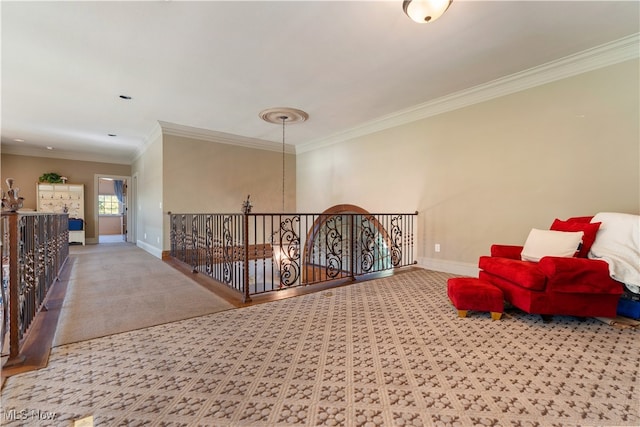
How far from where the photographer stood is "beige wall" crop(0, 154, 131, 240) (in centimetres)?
734

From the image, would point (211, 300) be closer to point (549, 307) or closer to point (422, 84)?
point (549, 307)

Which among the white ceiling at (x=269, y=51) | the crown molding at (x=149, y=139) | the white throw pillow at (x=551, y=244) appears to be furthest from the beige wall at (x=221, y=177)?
the white throw pillow at (x=551, y=244)

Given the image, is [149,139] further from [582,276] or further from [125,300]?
[582,276]

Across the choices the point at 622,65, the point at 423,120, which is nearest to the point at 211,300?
the point at 423,120

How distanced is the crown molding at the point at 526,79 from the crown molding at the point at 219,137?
2728mm

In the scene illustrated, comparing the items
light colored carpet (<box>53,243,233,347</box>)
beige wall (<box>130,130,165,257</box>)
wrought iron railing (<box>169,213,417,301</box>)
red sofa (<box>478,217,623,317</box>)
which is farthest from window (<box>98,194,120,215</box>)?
red sofa (<box>478,217,623,317</box>)

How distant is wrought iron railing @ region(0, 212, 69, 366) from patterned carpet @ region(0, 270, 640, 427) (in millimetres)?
295

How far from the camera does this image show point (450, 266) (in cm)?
414

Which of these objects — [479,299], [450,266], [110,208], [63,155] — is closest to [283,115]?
[450,266]

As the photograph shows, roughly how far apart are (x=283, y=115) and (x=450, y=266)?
3699mm

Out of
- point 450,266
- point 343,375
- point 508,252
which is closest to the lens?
point 343,375

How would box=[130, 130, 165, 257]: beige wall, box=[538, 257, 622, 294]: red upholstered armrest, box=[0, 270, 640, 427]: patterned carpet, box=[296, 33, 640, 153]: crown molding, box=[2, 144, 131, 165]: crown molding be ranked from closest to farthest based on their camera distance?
box=[0, 270, 640, 427]: patterned carpet, box=[538, 257, 622, 294]: red upholstered armrest, box=[296, 33, 640, 153]: crown molding, box=[130, 130, 165, 257]: beige wall, box=[2, 144, 131, 165]: crown molding

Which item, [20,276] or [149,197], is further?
[149,197]

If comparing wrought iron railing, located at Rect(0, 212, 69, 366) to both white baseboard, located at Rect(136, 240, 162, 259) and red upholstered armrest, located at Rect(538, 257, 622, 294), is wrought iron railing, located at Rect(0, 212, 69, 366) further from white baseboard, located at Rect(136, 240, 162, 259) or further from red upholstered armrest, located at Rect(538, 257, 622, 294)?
red upholstered armrest, located at Rect(538, 257, 622, 294)
